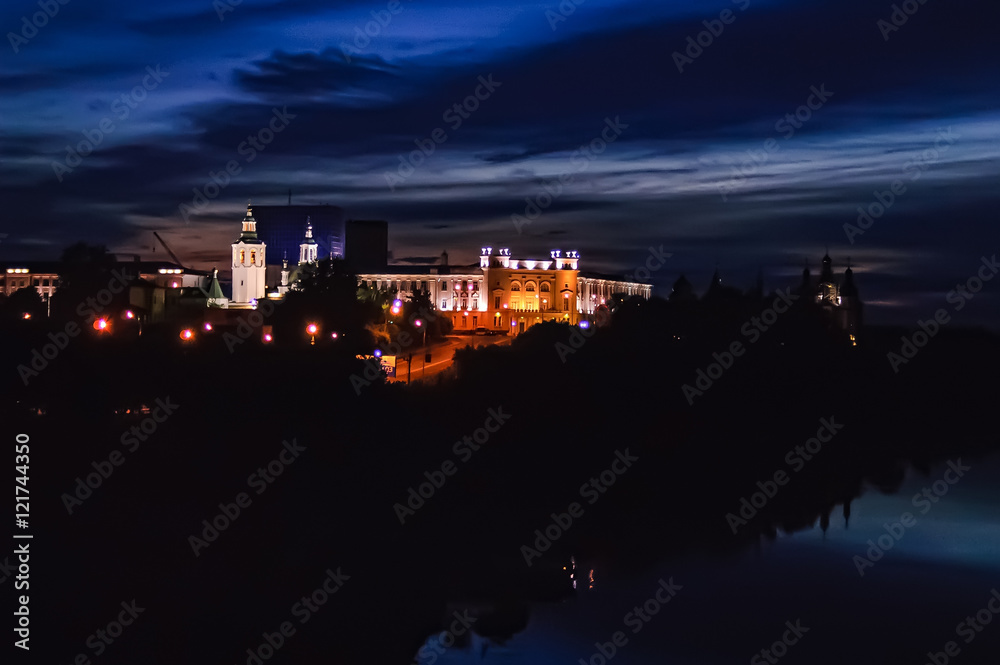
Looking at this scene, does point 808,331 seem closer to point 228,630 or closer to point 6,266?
point 228,630

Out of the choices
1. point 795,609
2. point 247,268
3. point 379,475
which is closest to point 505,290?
point 247,268

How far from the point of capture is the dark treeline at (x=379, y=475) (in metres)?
33.6

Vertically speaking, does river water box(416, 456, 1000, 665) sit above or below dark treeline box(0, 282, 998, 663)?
below

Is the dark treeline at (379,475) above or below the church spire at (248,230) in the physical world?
below

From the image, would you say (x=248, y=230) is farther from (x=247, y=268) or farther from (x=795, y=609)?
(x=795, y=609)

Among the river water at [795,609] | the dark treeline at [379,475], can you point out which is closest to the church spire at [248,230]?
the dark treeline at [379,475]

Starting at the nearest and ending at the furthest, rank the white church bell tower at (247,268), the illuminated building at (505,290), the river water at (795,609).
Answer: the river water at (795,609) → the white church bell tower at (247,268) → the illuminated building at (505,290)

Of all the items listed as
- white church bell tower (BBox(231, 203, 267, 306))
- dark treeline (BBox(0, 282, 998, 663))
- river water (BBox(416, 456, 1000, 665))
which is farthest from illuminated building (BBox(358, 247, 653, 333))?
river water (BBox(416, 456, 1000, 665))

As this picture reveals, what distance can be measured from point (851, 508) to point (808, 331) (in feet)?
156

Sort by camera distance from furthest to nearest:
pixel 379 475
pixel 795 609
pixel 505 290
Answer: pixel 505 290, pixel 379 475, pixel 795 609

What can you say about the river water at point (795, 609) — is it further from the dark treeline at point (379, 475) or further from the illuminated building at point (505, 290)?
the illuminated building at point (505, 290)

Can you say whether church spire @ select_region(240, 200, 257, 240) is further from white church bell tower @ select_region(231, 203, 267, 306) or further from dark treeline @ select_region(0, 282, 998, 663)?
dark treeline @ select_region(0, 282, 998, 663)

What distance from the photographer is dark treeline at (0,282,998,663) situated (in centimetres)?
3359

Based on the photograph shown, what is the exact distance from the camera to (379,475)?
159ft
